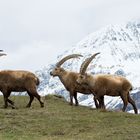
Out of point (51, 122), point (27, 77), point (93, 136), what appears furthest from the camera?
point (27, 77)

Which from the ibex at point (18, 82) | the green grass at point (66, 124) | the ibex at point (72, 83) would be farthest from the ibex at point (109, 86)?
the ibex at point (18, 82)

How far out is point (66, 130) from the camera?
25062mm

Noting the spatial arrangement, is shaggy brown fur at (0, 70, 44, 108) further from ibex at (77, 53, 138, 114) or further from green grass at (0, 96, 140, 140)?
ibex at (77, 53, 138, 114)

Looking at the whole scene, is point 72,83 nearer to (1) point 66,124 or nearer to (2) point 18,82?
(2) point 18,82

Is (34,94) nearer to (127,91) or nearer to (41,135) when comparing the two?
(127,91)

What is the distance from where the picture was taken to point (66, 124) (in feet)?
85.4

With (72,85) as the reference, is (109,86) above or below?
above

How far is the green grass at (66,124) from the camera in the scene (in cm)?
2387

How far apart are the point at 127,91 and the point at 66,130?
26.7 feet

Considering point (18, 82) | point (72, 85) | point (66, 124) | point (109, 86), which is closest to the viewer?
point (66, 124)

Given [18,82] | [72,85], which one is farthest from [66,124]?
[72,85]

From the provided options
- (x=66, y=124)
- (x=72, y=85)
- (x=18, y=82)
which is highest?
(x=18, y=82)

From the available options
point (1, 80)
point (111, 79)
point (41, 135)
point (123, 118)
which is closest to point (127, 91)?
point (111, 79)

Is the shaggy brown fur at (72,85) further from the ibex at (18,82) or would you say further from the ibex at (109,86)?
the ibex at (18,82)
